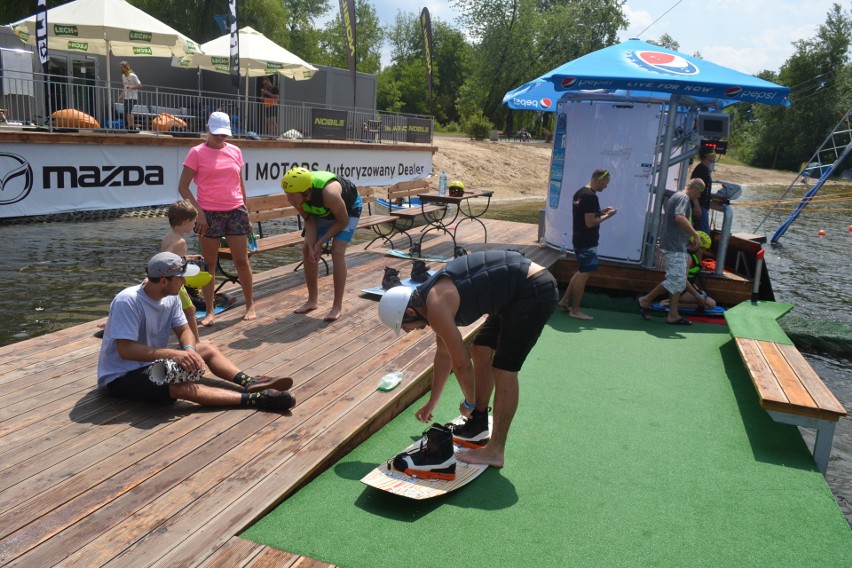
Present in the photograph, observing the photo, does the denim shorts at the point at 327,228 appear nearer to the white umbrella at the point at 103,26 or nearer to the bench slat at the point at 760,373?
the bench slat at the point at 760,373

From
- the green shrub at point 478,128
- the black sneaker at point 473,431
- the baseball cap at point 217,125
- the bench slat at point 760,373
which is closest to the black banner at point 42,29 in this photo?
the baseball cap at point 217,125

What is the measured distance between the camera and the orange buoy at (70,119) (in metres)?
11.7

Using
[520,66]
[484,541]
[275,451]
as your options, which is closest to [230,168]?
[275,451]

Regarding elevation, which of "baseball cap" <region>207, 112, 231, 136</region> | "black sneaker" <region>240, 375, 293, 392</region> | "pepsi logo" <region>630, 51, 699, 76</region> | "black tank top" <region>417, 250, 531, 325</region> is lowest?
"black sneaker" <region>240, 375, 293, 392</region>

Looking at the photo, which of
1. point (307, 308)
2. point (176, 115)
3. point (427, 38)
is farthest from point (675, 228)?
point (427, 38)

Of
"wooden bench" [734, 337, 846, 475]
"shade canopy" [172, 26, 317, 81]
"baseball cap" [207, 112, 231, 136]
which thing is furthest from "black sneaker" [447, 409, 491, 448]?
"shade canopy" [172, 26, 317, 81]

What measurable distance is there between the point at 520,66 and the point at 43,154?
164 feet

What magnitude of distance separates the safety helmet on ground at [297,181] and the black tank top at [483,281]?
8.92ft

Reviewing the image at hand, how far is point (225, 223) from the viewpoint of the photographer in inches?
248

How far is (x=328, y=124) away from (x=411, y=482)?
15648mm

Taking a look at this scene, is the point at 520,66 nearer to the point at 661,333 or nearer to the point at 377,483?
the point at 661,333

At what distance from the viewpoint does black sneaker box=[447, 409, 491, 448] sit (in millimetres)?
4547

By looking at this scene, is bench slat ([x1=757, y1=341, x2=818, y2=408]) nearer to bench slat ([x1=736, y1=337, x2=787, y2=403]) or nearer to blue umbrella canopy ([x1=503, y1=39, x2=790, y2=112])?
bench slat ([x1=736, y1=337, x2=787, y2=403])

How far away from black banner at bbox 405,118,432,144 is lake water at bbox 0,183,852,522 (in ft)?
22.4
